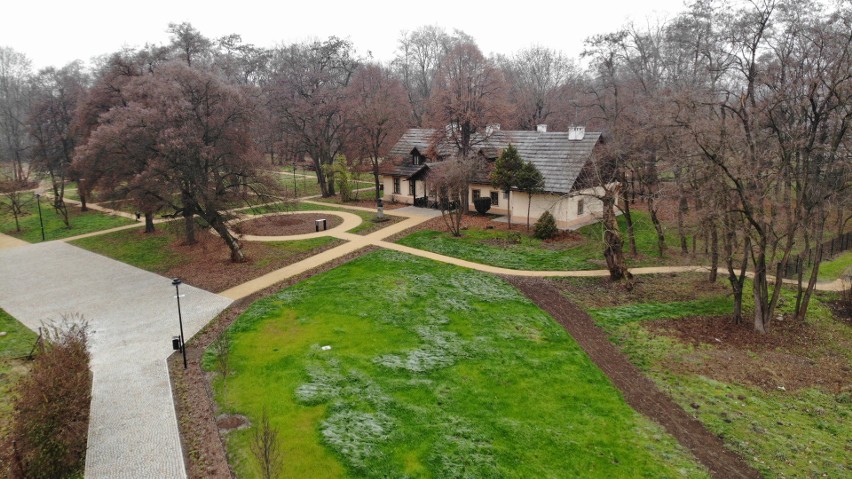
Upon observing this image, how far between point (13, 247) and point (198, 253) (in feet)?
44.7

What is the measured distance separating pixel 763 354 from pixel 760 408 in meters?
3.86

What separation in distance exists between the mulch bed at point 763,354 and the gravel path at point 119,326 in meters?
14.5

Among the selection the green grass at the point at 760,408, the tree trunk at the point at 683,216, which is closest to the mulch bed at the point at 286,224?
the green grass at the point at 760,408

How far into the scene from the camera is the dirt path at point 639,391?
1100cm

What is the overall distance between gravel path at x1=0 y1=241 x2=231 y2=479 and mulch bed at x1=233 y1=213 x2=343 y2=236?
→ 804cm

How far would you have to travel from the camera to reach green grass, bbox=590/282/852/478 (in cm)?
1095

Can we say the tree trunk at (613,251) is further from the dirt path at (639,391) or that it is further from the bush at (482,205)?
the bush at (482,205)

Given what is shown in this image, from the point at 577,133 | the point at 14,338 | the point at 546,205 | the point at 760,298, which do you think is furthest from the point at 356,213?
the point at 760,298

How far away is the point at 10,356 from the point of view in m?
15.9

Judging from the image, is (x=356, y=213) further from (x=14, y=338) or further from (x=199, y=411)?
(x=199, y=411)

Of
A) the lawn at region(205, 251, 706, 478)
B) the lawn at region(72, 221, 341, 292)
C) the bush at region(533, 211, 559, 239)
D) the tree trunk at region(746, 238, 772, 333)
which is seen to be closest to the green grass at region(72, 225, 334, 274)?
the lawn at region(72, 221, 341, 292)

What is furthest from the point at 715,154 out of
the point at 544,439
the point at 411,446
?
the point at 411,446

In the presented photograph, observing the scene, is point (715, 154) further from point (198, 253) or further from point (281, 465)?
point (198, 253)

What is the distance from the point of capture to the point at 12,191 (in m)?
36.8
